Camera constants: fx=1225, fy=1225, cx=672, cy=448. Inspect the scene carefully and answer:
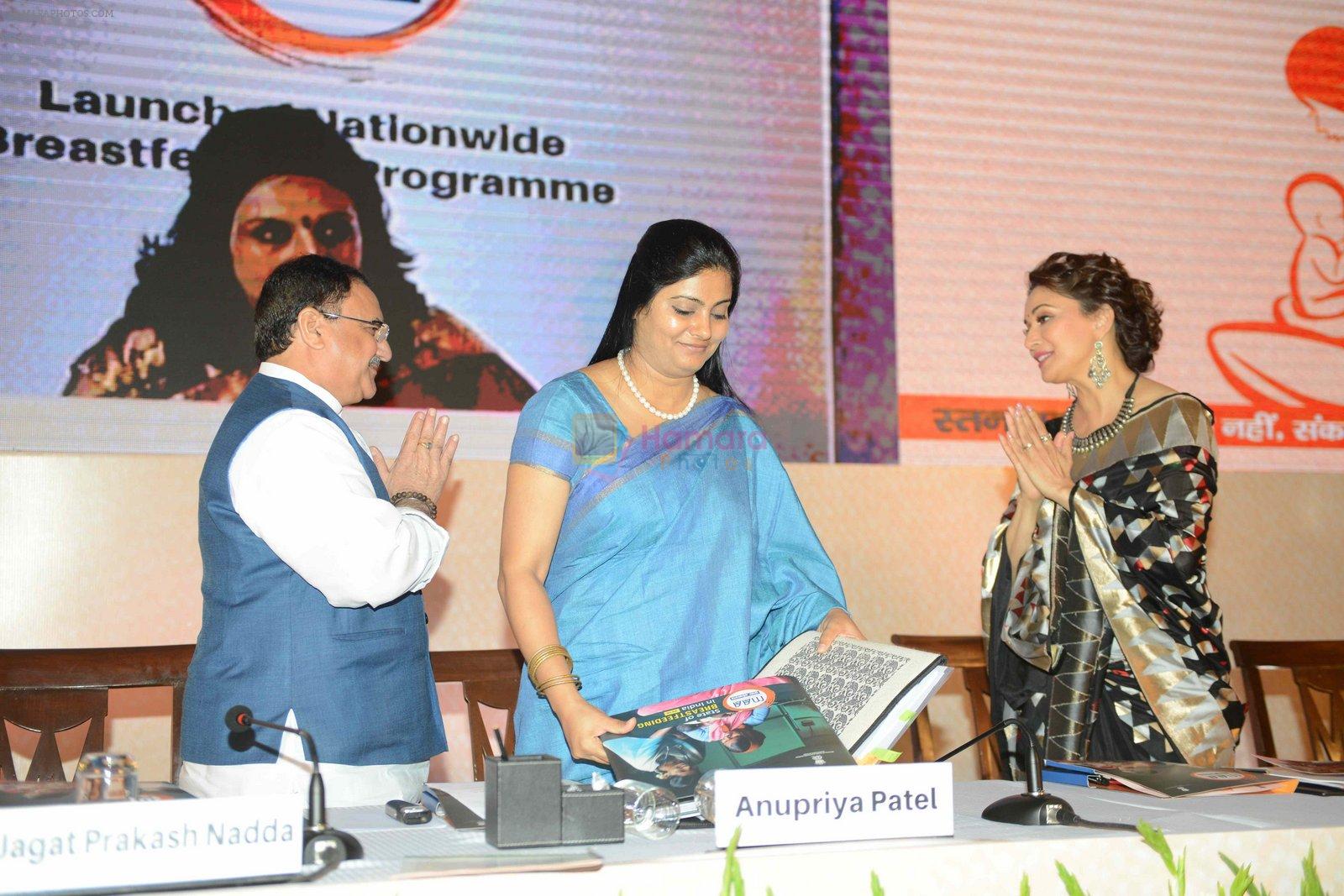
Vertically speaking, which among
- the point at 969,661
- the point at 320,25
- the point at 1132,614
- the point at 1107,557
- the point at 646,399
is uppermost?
the point at 320,25

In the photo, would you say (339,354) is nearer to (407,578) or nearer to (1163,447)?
(407,578)

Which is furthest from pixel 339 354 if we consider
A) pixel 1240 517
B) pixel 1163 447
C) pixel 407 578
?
pixel 1240 517

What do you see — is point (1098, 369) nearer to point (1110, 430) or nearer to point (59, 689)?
point (1110, 430)

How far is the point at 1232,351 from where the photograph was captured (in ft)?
13.8

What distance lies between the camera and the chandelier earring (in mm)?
2844

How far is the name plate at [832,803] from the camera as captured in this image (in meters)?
1.26

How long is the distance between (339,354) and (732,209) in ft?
6.00

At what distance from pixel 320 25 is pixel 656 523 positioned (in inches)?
82.3

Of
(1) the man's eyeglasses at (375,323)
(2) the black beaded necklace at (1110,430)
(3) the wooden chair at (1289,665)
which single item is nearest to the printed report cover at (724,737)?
(1) the man's eyeglasses at (375,323)

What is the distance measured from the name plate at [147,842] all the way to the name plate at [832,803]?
1.41 feet

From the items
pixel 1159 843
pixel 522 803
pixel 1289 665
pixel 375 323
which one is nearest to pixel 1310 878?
pixel 1159 843

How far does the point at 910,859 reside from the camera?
1274 mm

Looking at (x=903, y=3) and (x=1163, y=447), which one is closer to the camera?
(x=1163, y=447)

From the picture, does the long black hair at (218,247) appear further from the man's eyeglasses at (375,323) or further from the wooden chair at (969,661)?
the wooden chair at (969,661)
